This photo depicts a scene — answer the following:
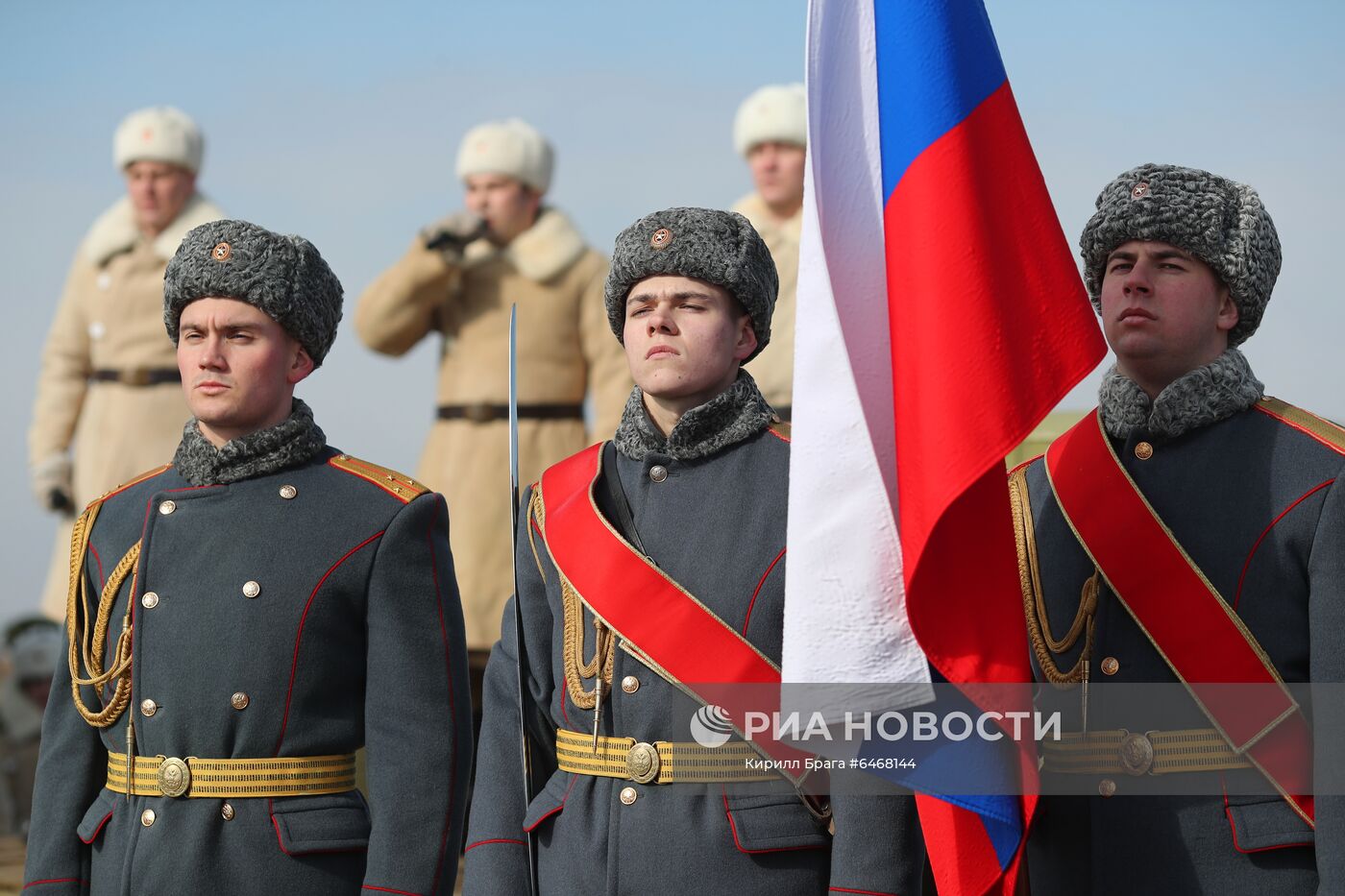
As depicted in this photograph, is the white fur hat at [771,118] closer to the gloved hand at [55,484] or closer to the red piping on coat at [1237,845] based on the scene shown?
the gloved hand at [55,484]

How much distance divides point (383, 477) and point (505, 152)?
4222mm

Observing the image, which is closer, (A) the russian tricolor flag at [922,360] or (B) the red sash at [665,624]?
(A) the russian tricolor flag at [922,360]

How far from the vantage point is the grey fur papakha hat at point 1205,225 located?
3.94 metres

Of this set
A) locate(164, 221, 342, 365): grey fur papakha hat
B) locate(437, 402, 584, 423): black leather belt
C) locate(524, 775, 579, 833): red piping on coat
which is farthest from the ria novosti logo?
locate(437, 402, 584, 423): black leather belt

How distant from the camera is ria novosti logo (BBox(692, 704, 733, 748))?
3.75 m

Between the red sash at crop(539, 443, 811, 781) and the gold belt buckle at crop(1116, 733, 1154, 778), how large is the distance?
606mm

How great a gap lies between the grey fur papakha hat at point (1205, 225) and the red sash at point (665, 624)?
1066 millimetres

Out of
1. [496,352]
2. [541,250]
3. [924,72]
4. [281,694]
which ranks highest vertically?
[541,250]

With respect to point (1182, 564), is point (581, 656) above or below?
below

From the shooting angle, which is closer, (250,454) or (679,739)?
(679,739)

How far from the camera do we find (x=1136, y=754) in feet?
12.6

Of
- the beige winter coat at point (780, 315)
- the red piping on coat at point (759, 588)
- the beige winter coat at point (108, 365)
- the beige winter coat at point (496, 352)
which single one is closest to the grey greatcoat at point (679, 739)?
the red piping on coat at point (759, 588)

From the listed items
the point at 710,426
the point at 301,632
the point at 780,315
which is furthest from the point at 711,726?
the point at 780,315

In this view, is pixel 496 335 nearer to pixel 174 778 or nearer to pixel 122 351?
pixel 122 351
